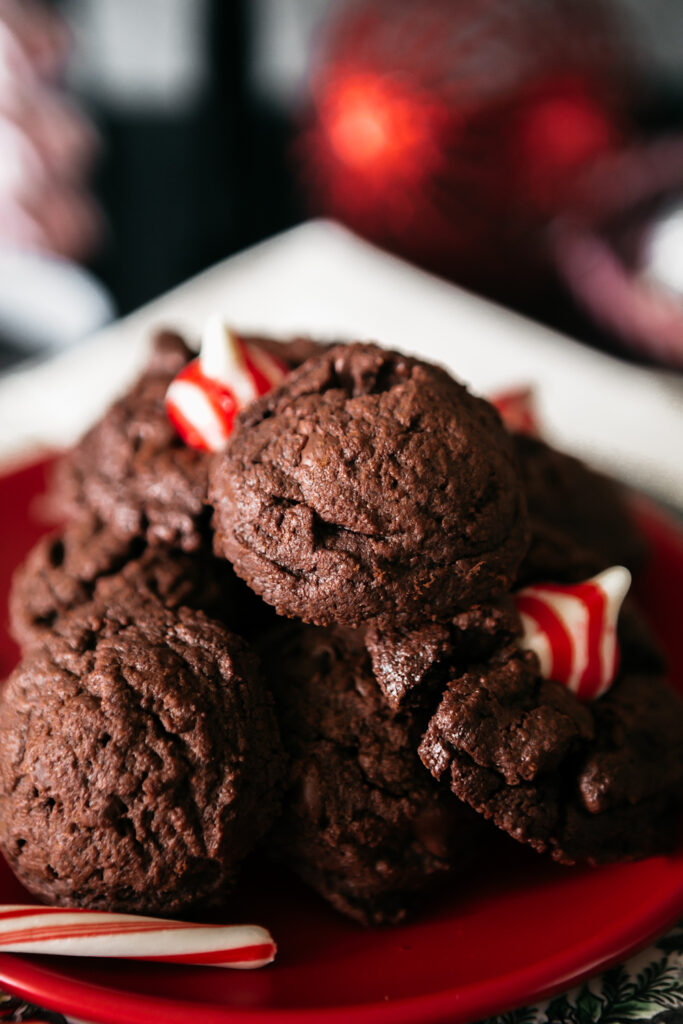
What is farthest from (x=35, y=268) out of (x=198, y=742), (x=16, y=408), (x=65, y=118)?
(x=198, y=742)

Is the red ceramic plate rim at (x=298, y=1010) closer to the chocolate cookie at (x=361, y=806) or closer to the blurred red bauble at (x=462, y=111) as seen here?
the chocolate cookie at (x=361, y=806)

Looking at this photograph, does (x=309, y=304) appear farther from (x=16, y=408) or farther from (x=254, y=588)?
(x=254, y=588)

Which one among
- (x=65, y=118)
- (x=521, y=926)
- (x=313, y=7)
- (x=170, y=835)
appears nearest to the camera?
(x=170, y=835)

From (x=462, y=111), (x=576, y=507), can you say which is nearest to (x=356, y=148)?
(x=462, y=111)

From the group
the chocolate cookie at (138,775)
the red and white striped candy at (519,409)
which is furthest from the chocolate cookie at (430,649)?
A: the red and white striped candy at (519,409)

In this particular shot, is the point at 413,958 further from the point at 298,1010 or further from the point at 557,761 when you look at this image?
the point at 557,761

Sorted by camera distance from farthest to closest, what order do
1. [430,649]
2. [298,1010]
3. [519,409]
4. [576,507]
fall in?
1. [519,409]
2. [576,507]
3. [430,649]
4. [298,1010]

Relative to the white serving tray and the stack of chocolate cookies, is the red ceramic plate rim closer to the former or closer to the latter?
the stack of chocolate cookies
